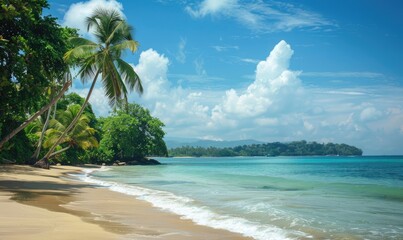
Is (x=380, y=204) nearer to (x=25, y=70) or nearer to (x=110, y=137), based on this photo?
(x=25, y=70)

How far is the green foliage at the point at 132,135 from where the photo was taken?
61594 millimetres

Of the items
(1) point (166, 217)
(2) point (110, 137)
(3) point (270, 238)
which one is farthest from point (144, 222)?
(2) point (110, 137)

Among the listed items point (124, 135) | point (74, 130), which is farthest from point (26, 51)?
point (124, 135)

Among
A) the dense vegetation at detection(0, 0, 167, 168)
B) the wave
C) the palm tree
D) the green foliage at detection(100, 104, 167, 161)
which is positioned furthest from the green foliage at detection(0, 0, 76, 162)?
the green foliage at detection(100, 104, 167, 161)

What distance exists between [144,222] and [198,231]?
1373mm

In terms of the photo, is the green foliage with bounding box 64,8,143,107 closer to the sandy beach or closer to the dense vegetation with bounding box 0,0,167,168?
the dense vegetation with bounding box 0,0,167,168

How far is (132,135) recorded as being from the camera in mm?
62438

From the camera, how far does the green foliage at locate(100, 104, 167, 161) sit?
61.6m

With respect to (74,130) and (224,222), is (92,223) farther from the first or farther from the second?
(74,130)

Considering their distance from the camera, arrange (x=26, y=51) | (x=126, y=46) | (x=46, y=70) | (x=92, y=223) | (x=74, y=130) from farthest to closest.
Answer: (x=74, y=130)
(x=126, y=46)
(x=46, y=70)
(x=26, y=51)
(x=92, y=223)

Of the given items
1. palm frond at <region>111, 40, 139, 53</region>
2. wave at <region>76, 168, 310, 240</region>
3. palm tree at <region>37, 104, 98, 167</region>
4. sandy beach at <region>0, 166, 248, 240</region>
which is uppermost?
palm frond at <region>111, 40, 139, 53</region>

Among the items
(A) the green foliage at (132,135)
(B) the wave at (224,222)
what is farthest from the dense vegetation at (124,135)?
(B) the wave at (224,222)

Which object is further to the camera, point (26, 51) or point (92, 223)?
point (26, 51)

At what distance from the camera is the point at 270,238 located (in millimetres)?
7223
